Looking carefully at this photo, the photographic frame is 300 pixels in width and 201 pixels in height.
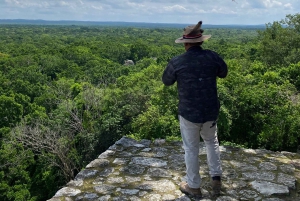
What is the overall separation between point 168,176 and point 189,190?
1.85ft

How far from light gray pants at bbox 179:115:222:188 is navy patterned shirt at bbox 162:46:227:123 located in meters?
0.11

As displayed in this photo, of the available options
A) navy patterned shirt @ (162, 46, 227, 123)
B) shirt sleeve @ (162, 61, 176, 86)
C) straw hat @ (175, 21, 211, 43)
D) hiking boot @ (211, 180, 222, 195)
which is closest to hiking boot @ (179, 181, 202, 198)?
hiking boot @ (211, 180, 222, 195)

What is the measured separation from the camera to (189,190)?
3.35m

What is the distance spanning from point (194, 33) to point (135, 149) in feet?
7.82

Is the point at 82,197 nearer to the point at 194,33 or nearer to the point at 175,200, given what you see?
the point at 175,200

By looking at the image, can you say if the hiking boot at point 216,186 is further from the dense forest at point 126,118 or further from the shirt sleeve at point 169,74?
the dense forest at point 126,118

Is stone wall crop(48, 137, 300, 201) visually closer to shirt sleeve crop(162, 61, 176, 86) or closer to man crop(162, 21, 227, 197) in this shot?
man crop(162, 21, 227, 197)

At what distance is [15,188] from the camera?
43.3 feet

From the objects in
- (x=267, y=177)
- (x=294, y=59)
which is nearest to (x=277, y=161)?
(x=267, y=177)

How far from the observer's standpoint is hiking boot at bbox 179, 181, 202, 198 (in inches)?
130

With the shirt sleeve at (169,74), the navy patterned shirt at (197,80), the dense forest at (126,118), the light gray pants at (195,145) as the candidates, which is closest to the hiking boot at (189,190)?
the light gray pants at (195,145)

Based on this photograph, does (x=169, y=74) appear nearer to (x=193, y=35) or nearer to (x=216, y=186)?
(x=193, y=35)

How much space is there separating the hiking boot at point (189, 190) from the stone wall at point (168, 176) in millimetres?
69

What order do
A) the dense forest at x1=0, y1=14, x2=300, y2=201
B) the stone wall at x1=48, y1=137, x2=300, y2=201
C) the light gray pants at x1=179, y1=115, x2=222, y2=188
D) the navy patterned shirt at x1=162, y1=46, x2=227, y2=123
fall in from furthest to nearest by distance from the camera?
the dense forest at x1=0, y1=14, x2=300, y2=201
the stone wall at x1=48, y1=137, x2=300, y2=201
the light gray pants at x1=179, y1=115, x2=222, y2=188
the navy patterned shirt at x1=162, y1=46, x2=227, y2=123
